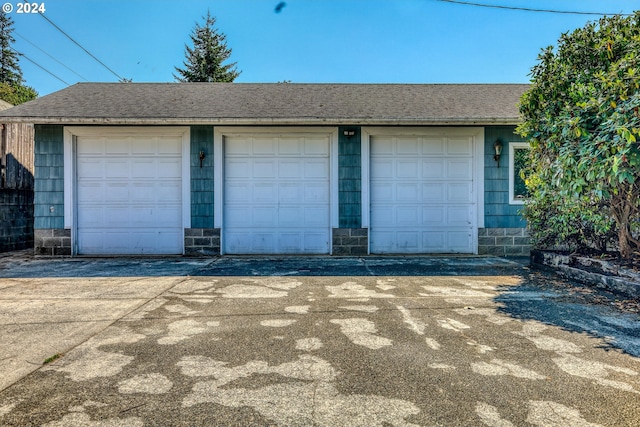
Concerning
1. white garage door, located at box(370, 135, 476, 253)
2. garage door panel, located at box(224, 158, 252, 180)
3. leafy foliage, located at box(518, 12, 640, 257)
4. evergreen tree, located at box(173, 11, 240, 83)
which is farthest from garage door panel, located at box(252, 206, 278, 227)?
evergreen tree, located at box(173, 11, 240, 83)

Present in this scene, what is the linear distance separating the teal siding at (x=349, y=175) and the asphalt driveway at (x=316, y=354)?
2910 millimetres

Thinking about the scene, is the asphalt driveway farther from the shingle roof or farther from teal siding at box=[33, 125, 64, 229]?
the shingle roof

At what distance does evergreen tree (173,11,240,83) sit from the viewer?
29359mm

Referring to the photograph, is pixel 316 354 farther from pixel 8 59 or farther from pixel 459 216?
pixel 8 59

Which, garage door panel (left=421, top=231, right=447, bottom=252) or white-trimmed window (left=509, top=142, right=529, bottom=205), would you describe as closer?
white-trimmed window (left=509, top=142, right=529, bottom=205)

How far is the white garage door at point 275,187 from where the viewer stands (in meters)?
8.09

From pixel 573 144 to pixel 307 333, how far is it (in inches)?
154

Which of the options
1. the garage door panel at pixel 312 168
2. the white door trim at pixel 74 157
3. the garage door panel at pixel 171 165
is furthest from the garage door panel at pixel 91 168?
the garage door panel at pixel 312 168

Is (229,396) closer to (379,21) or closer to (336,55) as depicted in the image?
(379,21)

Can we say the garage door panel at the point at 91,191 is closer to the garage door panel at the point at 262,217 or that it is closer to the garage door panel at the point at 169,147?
the garage door panel at the point at 169,147

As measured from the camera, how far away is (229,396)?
213cm

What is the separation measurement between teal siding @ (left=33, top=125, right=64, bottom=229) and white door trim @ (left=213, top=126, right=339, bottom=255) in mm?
3187

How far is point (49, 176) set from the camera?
308 inches

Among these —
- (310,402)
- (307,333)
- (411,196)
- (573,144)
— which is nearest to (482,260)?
(411,196)
